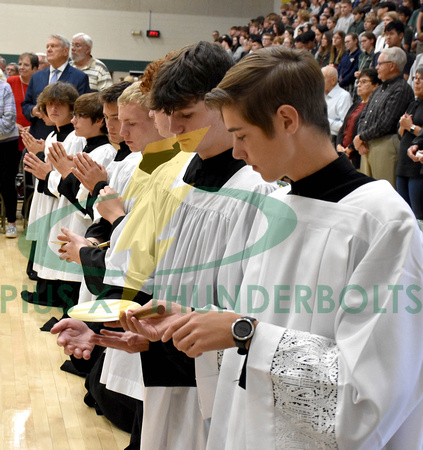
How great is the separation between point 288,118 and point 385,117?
5.23m

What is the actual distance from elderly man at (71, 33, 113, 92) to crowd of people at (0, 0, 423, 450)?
184 inches

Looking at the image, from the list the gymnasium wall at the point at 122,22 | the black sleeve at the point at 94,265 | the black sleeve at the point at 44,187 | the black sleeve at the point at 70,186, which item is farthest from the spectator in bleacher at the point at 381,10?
the gymnasium wall at the point at 122,22

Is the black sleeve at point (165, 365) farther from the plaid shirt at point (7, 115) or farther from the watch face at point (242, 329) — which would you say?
the plaid shirt at point (7, 115)

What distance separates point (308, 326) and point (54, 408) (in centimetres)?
243

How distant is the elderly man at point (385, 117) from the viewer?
624cm

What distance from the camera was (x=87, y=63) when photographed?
299 inches

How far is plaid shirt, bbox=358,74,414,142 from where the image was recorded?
6.22 metres

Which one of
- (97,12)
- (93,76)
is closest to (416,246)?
(93,76)

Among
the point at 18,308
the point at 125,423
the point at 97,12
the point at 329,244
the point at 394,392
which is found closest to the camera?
the point at 394,392

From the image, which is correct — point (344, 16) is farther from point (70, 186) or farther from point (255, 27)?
point (70, 186)

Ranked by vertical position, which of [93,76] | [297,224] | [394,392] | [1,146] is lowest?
[1,146]

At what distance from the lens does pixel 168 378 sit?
1874 millimetres

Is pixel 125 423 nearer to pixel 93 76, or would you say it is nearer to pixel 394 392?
pixel 394 392

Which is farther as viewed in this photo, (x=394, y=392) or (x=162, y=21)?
(x=162, y=21)
